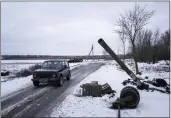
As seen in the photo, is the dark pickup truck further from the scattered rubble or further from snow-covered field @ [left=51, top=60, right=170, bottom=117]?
snow-covered field @ [left=51, top=60, right=170, bottom=117]

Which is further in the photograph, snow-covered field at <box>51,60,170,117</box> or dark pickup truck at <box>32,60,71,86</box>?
dark pickup truck at <box>32,60,71,86</box>

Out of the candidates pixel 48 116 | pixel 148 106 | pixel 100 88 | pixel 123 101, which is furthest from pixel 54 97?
pixel 148 106

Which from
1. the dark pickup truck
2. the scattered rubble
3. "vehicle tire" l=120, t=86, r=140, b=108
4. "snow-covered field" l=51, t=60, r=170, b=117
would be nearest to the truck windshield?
the dark pickup truck

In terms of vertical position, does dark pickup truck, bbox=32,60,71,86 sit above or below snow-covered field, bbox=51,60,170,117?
above

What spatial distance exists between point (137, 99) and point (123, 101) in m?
0.61

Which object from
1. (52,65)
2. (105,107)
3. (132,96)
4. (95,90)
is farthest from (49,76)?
(132,96)

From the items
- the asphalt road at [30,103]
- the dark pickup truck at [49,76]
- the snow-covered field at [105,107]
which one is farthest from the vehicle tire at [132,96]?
the dark pickup truck at [49,76]

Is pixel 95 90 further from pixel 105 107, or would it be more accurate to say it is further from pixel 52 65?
pixel 52 65

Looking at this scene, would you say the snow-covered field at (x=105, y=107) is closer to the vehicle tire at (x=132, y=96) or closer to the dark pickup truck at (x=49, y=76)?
the vehicle tire at (x=132, y=96)

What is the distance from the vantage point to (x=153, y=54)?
133 feet

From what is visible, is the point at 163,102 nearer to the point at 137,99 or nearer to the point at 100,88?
the point at 137,99

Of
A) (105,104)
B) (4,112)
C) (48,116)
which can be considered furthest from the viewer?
(105,104)

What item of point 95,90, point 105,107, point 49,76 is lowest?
point 105,107

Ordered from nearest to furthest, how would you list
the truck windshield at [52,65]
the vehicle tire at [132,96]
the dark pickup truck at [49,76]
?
the vehicle tire at [132,96], the dark pickup truck at [49,76], the truck windshield at [52,65]
